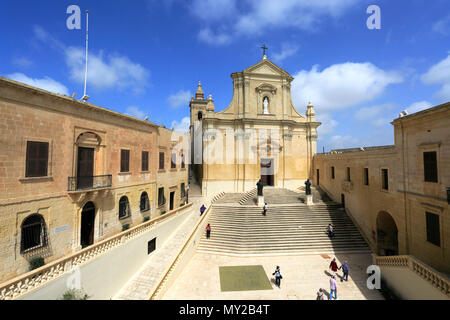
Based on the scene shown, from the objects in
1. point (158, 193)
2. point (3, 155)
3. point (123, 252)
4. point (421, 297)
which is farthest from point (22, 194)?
point (421, 297)

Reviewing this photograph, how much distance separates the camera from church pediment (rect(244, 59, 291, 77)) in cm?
2625

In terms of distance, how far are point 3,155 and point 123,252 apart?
300 inches

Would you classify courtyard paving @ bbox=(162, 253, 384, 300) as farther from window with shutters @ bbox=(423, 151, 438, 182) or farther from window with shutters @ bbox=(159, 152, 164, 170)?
window with shutters @ bbox=(159, 152, 164, 170)

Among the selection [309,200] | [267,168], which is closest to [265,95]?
[267,168]

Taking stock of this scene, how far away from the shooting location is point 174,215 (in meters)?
18.9

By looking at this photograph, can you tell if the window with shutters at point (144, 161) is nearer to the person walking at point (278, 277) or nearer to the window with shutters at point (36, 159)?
the window with shutters at point (36, 159)

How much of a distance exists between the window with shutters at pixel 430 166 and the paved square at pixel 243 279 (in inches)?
401

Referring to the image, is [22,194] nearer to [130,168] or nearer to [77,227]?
[77,227]

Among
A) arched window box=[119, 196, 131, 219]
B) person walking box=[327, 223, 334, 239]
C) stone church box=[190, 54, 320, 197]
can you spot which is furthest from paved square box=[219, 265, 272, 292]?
stone church box=[190, 54, 320, 197]

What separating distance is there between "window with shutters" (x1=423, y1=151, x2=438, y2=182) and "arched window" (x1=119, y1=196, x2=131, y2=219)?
1850 cm

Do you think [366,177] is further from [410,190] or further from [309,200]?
[309,200]

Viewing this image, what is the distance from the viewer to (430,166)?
10891mm

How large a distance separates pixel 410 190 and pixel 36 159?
A: 20044 millimetres

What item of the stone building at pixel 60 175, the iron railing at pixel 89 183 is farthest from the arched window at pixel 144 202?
the iron railing at pixel 89 183
